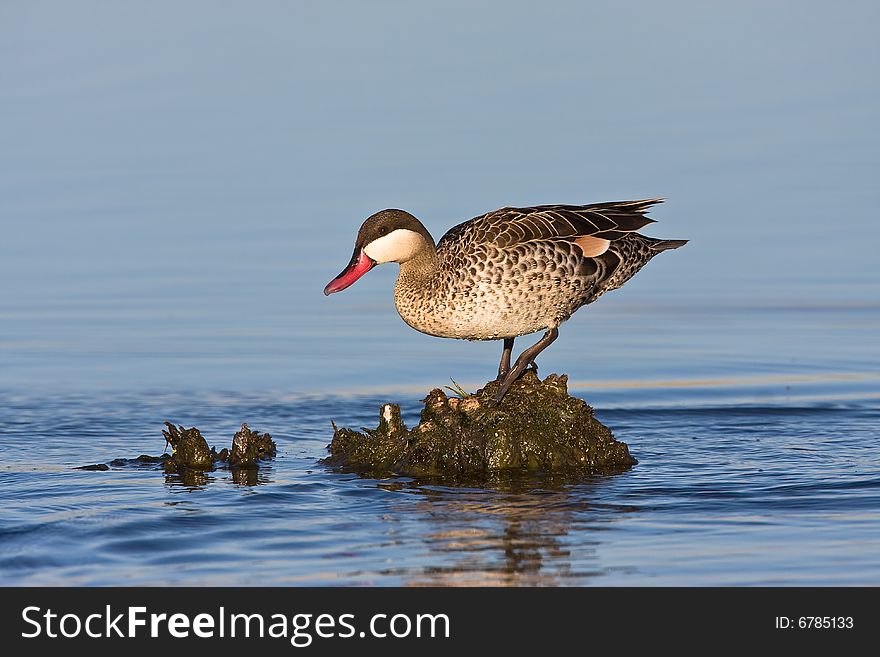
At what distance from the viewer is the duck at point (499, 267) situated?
33.5 feet

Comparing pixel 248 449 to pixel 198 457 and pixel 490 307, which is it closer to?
pixel 198 457

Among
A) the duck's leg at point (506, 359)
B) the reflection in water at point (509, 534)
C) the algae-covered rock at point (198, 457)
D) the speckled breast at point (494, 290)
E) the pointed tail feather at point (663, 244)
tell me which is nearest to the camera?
the reflection in water at point (509, 534)

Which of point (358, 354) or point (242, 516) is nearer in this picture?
point (242, 516)

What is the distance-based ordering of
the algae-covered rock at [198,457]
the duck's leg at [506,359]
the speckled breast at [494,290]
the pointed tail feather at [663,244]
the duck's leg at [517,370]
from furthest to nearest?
the pointed tail feather at [663,244]
the duck's leg at [506,359]
the algae-covered rock at [198,457]
the duck's leg at [517,370]
the speckled breast at [494,290]

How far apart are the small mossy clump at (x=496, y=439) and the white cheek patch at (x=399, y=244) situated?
Result: 1010 mm

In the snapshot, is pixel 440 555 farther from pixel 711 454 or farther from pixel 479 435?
pixel 711 454

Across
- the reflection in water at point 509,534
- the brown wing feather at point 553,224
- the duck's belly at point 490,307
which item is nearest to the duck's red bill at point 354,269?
the duck's belly at point 490,307

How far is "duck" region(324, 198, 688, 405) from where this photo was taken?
1020 centimetres

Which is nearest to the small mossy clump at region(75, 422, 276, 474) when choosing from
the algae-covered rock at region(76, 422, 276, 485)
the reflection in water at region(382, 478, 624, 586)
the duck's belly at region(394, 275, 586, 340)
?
the algae-covered rock at region(76, 422, 276, 485)

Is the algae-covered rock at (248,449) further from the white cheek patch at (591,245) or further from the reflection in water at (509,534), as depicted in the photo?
the white cheek patch at (591,245)

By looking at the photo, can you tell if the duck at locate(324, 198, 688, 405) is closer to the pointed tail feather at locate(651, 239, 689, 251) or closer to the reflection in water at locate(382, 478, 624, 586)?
the pointed tail feather at locate(651, 239, 689, 251)

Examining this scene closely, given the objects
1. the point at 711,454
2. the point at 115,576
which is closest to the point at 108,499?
the point at 115,576

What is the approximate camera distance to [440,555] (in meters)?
8.32

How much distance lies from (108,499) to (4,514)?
0.68 meters
